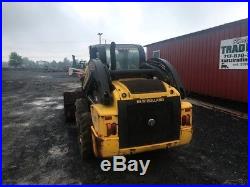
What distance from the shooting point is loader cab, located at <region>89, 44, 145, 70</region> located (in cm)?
647

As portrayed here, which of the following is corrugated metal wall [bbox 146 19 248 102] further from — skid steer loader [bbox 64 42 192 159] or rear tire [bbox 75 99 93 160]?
rear tire [bbox 75 99 93 160]

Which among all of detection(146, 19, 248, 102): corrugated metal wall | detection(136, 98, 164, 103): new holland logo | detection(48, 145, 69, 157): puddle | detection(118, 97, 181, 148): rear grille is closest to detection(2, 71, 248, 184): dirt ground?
detection(48, 145, 69, 157): puddle

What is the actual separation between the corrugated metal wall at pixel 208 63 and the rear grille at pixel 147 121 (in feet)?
19.6

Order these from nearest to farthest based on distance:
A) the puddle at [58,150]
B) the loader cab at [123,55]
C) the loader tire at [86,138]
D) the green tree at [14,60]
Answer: the loader tire at [86,138]
the puddle at [58,150]
the loader cab at [123,55]
the green tree at [14,60]

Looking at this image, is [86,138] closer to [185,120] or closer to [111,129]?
[111,129]

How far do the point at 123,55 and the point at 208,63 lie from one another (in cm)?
656

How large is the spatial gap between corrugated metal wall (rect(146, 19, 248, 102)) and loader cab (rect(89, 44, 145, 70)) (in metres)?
5.27

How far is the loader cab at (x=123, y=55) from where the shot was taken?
6469 mm

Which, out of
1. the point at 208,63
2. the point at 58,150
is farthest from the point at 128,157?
the point at 208,63

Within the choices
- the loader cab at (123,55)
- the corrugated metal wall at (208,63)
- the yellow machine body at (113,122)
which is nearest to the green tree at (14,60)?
the corrugated metal wall at (208,63)

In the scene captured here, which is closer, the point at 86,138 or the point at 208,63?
the point at 86,138

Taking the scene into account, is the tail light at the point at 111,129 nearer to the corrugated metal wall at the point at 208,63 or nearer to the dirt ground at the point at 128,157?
the dirt ground at the point at 128,157

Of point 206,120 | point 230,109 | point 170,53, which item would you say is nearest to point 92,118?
point 206,120

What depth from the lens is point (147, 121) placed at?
4.75m
